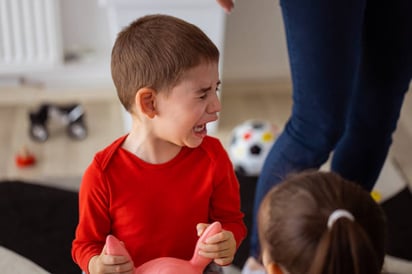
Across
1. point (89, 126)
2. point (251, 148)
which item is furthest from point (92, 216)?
point (89, 126)

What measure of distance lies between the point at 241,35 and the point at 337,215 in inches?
63.8

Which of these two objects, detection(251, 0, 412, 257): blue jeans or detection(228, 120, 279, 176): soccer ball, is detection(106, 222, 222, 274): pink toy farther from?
detection(228, 120, 279, 176): soccer ball

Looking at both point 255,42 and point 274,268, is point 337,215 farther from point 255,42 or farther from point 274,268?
point 255,42

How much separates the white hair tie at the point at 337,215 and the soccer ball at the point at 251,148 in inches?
43.1

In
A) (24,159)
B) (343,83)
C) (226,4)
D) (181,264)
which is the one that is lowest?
(24,159)

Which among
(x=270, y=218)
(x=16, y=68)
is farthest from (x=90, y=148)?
(x=270, y=218)

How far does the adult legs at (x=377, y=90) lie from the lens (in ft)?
4.41

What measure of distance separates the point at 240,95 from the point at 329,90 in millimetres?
1217

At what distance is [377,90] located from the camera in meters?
1.45

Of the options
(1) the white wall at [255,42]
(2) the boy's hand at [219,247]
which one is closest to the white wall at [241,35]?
(1) the white wall at [255,42]

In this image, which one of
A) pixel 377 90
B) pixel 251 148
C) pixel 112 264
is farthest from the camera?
pixel 251 148

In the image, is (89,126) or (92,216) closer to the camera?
(92,216)

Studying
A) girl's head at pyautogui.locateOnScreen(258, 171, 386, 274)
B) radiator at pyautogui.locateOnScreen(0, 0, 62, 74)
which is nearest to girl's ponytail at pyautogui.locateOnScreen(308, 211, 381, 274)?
girl's head at pyautogui.locateOnScreen(258, 171, 386, 274)

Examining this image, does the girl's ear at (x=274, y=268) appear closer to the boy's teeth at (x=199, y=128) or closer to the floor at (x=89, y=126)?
the boy's teeth at (x=199, y=128)
